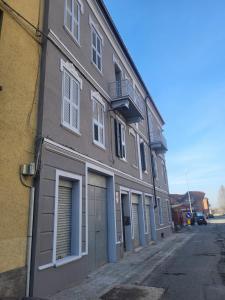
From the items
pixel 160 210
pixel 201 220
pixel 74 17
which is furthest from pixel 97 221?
pixel 201 220

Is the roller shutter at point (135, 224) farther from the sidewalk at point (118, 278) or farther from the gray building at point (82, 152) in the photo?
the sidewalk at point (118, 278)

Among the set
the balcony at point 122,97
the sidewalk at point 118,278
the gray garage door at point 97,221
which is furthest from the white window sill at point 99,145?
the sidewalk at point 118,278

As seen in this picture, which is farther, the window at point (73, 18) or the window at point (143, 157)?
the window at point (143, 157)

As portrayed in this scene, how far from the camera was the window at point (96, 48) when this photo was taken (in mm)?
10602

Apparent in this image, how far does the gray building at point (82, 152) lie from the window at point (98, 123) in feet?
0.13

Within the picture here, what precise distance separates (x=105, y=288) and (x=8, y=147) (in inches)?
169

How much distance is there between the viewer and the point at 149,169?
58.3 ft

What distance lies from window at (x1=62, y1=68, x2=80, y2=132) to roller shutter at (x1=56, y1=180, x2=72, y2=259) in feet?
6.08

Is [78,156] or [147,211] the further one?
[147,211]

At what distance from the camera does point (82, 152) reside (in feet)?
26.6

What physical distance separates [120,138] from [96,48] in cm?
420

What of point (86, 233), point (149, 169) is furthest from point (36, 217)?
point (149, 169)

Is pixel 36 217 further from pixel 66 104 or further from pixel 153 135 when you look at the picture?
pixel 153 135

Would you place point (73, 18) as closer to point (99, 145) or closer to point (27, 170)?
point (99, 145)
